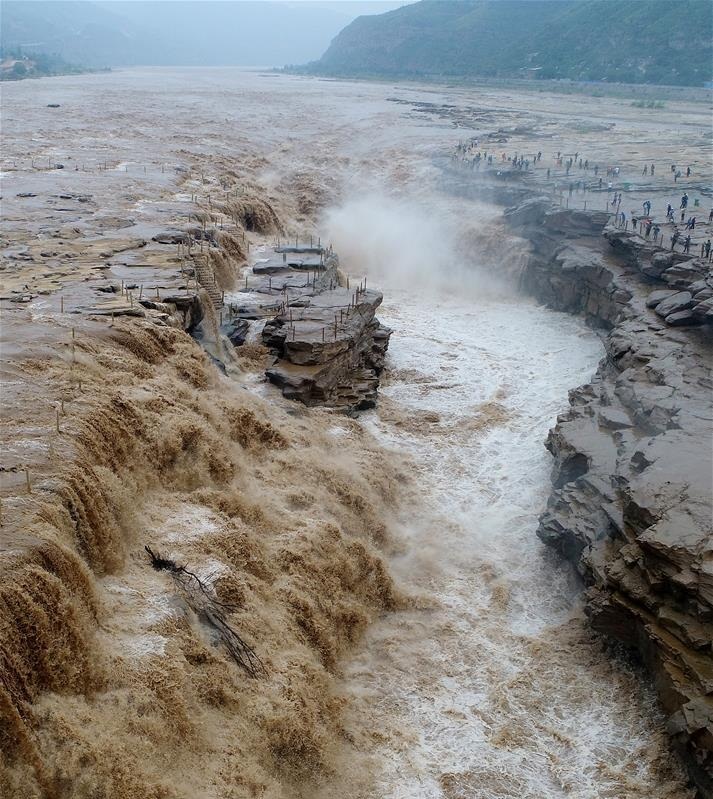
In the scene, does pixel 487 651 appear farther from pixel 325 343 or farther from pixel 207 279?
pixel 207 279

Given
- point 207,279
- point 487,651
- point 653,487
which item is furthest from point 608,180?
point 487,651

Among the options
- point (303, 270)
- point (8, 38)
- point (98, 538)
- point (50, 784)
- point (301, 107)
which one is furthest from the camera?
point (8, 38)

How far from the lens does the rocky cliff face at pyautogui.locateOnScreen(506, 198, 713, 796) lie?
10.3m

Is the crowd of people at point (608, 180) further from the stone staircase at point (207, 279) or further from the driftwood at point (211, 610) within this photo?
the driftwood at point (211, 610)

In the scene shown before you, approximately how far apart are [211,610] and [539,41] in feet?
371

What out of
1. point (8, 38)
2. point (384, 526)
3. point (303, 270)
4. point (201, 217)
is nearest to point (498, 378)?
point (303, 270)

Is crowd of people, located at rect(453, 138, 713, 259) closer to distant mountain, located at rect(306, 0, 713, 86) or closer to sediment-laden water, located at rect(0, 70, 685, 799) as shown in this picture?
sediment-laden water, located at rect(0, 70, 685, 799)

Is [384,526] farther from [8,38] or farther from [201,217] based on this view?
[8,38]

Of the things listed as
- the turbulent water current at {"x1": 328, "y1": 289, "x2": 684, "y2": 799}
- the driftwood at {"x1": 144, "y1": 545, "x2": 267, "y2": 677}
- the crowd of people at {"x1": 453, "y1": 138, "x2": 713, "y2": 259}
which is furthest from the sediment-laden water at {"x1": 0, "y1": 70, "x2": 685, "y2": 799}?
the crowd of people at {"x1": 453, "y1": 138, "x2": 713, "y2": 259}

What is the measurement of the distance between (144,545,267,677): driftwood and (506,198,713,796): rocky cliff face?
5308 mm

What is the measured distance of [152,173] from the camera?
3294cm

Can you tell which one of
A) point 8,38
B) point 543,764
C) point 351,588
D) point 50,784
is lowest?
point 543,764

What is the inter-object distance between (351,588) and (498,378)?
1079 cm

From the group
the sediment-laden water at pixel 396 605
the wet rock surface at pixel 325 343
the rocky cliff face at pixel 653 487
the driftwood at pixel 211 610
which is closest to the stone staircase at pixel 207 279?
the wet rock surface at pixel 325 343
